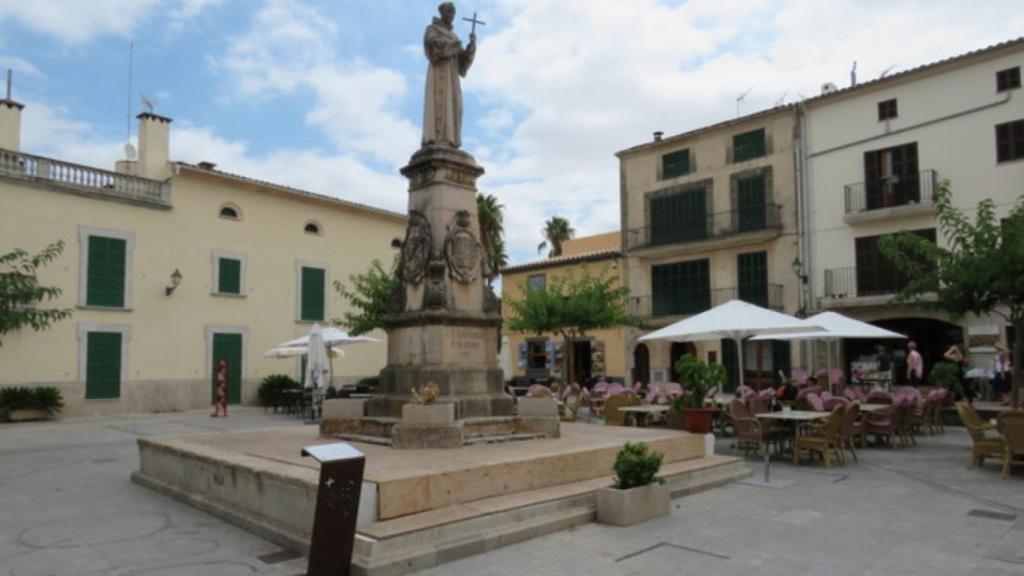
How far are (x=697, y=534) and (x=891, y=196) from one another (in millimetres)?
19064

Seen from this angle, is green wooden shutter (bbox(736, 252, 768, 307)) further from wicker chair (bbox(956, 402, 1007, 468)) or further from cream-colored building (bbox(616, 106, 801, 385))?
wicker chair (bbox(956, 402, 1007, 468))

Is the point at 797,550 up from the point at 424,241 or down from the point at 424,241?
down

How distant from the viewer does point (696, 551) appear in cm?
554

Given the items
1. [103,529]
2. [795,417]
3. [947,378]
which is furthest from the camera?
[947,378]

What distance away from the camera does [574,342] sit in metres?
30.4

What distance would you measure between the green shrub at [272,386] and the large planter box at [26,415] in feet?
19.3

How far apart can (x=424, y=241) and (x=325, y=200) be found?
1814 cm

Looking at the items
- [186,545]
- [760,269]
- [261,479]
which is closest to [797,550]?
[261,479]

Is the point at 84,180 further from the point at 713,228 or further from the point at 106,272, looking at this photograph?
the point at 713,228

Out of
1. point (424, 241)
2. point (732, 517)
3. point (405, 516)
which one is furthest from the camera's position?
point (424, 241)

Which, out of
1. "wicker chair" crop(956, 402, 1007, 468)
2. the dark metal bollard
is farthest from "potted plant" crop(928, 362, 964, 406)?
the dark metal bollard

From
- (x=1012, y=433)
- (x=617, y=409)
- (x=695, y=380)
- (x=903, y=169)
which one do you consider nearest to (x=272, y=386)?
(x=617, y=409)

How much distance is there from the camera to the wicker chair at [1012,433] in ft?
27.9

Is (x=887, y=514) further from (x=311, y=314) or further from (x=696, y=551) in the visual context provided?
(x=311, y=314)
